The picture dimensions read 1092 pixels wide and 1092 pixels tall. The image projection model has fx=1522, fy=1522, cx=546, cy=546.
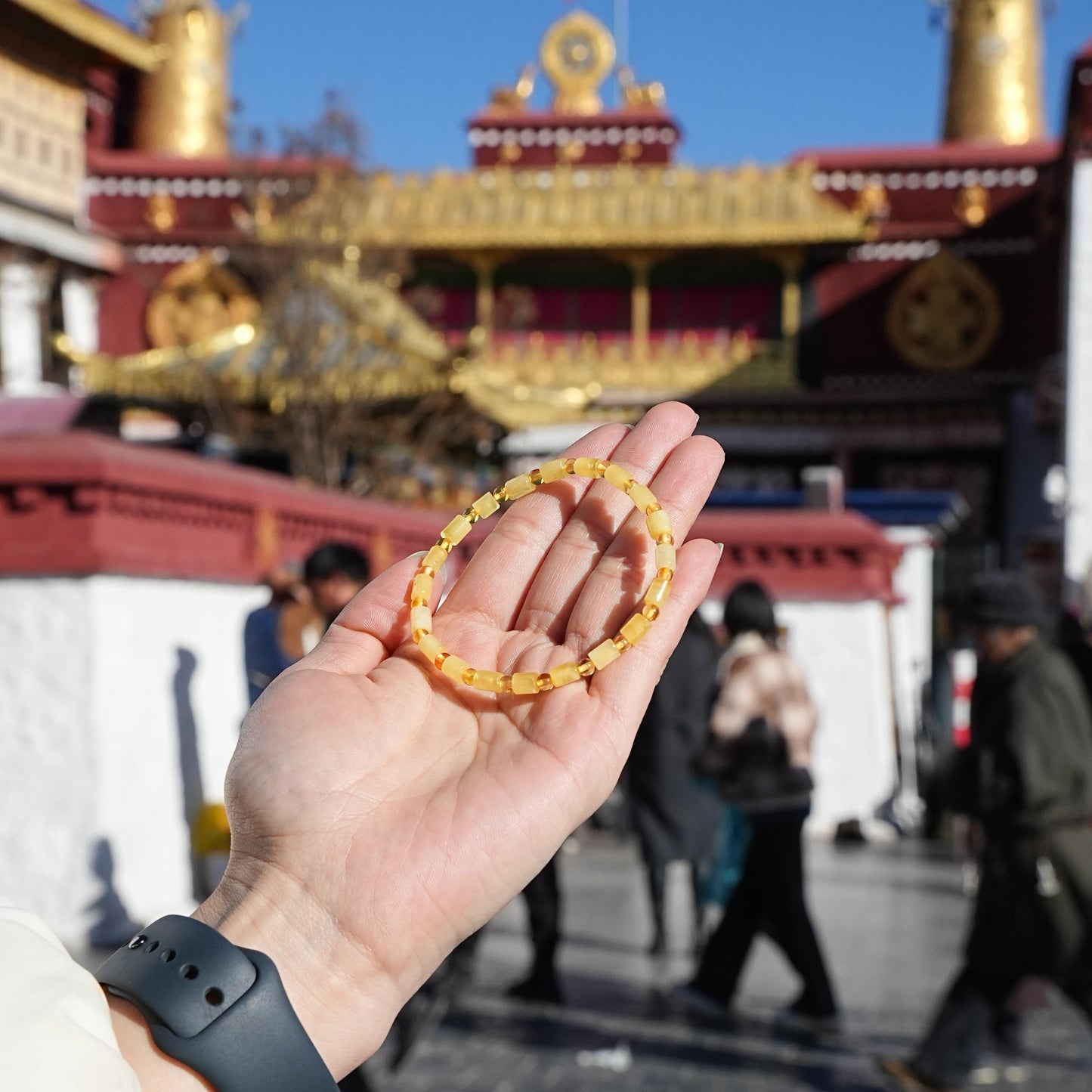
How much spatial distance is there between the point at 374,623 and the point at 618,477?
0.38 m

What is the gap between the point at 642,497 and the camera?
6.35ft

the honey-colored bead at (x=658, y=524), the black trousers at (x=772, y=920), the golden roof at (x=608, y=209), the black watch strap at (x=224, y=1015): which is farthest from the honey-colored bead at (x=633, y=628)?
the golden roof at (x=608, y=209)

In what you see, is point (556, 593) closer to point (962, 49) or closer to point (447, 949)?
point (447, 949)

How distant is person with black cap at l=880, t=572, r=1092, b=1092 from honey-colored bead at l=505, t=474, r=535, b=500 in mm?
2856

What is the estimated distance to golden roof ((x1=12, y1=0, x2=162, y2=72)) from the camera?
1950 cm

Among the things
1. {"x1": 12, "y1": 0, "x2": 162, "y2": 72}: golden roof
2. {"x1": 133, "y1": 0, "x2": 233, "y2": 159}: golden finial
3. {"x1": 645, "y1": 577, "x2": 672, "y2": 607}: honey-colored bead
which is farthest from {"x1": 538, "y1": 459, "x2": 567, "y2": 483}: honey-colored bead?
{"x1": 133, "y1": 0, "x2": 233, "y2": 159}: golden finial

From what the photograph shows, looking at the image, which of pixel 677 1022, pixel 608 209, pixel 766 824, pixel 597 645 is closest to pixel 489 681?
pixel 597 645

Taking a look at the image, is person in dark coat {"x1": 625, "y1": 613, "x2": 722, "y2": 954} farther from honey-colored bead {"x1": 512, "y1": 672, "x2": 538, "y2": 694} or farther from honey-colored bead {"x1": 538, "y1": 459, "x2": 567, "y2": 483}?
honey-colored bead {"x1": 512, "y1": 672, "x2": 538, "y2": 694}

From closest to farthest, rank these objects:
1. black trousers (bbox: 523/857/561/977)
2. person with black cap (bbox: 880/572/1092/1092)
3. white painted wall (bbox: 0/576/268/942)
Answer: person with black cap (bbox: 880/572/1092/1092) < white painted wall (bbox: 0/576/268/942) < black trousers (bbox: 523/857/561/977)

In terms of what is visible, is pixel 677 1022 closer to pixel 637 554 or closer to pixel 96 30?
pixel 637 554

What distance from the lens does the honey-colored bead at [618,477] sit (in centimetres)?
197

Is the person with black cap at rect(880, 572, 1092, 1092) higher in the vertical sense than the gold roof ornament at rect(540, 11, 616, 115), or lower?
lower

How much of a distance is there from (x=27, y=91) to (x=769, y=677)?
58.6 feet

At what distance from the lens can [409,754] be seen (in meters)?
1.85
